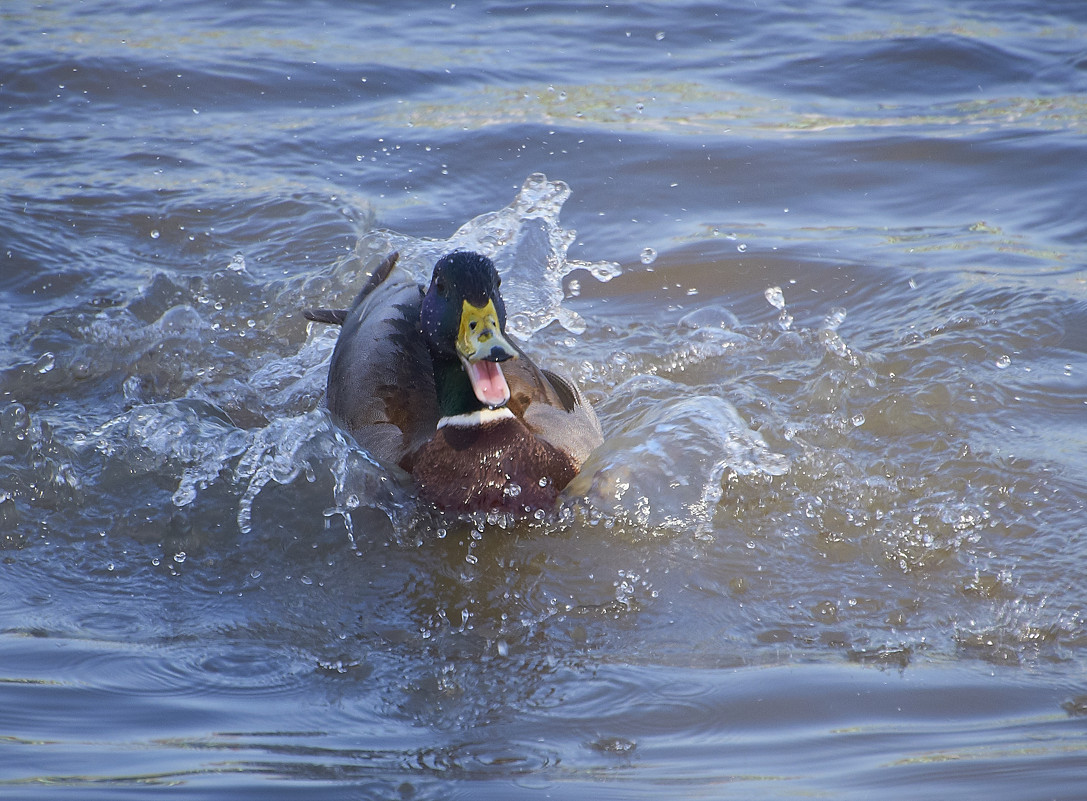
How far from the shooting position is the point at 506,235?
6906 mm

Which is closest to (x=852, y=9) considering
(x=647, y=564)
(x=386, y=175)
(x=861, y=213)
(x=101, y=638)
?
(x=861, y=213)

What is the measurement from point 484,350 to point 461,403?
1.71 ft

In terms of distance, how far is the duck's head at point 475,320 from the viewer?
421 centimetres

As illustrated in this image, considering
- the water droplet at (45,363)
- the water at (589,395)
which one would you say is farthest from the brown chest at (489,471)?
the water droplet at (45,363)

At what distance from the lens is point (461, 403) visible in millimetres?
4633

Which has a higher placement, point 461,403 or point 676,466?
point 461,403

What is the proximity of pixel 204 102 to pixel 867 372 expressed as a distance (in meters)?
5.78

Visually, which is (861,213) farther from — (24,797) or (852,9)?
(24,797)

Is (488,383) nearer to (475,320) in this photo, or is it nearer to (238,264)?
(475,320)

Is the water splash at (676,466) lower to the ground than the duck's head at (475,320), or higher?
lower

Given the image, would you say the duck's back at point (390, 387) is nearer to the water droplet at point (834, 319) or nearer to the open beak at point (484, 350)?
the open beak at point (484, 350)

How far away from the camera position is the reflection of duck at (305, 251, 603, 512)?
431 cm

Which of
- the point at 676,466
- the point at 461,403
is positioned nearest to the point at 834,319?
the point at 676,466

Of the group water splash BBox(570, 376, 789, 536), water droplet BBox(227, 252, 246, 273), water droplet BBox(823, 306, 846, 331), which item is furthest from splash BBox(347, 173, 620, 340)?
water splash BBox(570, 376, 789, 536)
